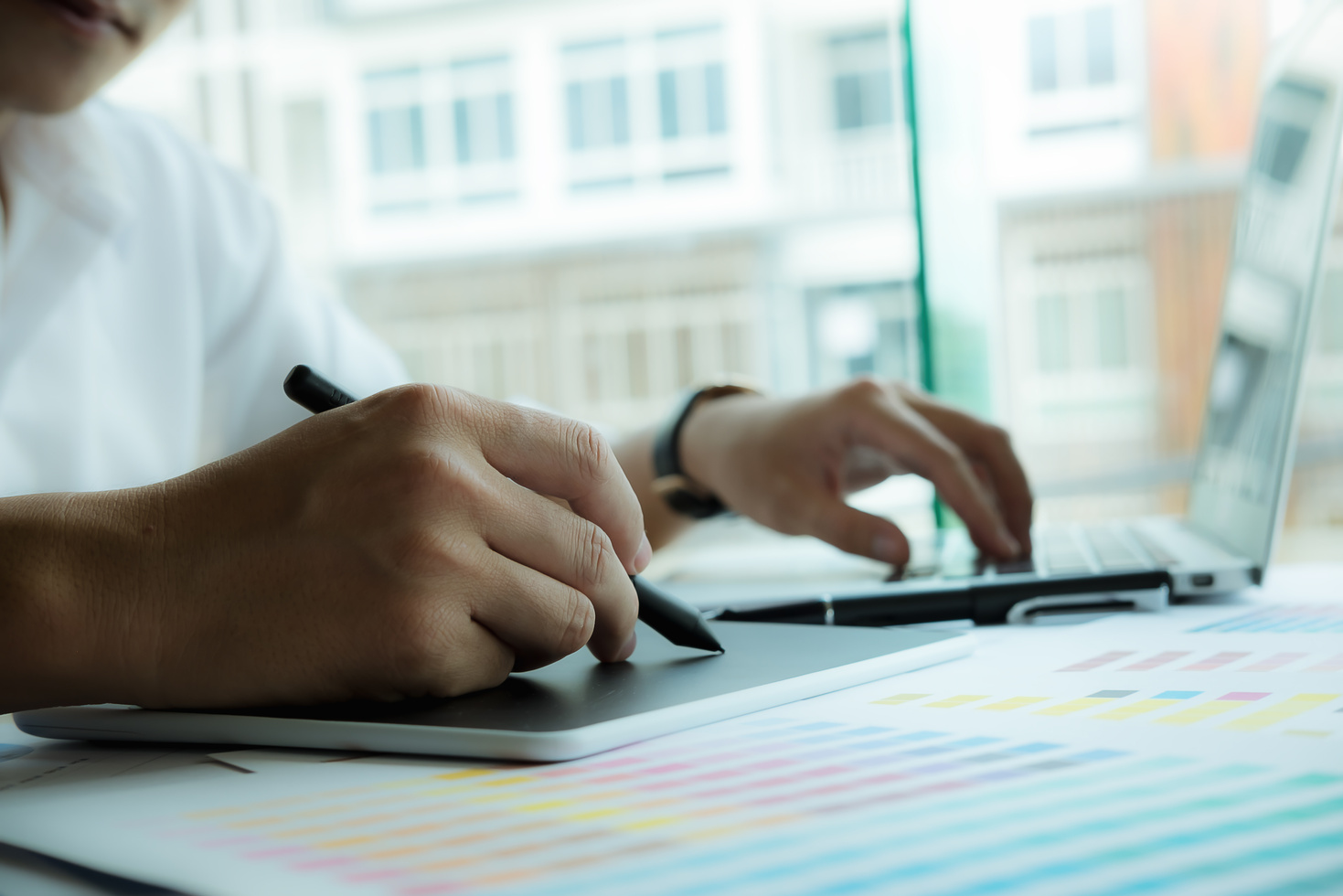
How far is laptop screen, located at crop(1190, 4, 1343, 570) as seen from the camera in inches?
20.1

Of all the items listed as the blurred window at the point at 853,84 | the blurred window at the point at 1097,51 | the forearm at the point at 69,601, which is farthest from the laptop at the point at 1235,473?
the blurred window at the point at 853,84

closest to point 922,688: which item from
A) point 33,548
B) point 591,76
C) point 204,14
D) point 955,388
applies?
point 33,548

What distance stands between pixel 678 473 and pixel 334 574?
1.44ft

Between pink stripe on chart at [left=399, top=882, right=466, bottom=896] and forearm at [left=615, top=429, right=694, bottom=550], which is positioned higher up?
pink stripe on chart at [left=399, top=882, right=466, bottom=896]

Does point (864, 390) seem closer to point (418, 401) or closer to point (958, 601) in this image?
point (958, 601)

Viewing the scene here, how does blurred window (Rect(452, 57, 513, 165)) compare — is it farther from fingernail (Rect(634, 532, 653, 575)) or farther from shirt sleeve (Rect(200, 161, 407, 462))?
fingernail (Rect(634, 532, 653, 575))

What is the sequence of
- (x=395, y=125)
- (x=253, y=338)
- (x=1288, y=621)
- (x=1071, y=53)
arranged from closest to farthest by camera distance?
(x=1288, y=621)
(x=253, y=338)
(x=1071, y=53)
(x=395, y=125)

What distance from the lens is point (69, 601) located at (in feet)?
0.90

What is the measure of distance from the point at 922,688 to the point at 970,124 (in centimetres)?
73

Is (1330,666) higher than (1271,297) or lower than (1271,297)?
lower

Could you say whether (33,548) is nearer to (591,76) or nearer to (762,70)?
(762,70)

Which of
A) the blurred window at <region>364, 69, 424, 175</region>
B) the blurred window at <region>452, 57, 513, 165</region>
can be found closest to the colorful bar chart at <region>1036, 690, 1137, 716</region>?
the blurred window at <region>452, 57, 513, 165</region>

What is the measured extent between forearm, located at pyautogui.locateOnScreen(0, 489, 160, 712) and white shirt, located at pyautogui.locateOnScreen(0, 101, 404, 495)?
363 millimetres

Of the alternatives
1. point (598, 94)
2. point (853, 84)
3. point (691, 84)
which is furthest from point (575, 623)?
point (598, 94)
